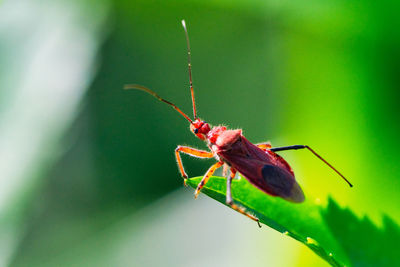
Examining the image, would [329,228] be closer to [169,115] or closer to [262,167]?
[262,167]

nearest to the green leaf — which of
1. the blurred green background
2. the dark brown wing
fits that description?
the blurred green background

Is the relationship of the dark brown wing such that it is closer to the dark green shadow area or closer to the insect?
the insect

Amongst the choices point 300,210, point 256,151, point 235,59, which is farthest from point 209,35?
point 300,210

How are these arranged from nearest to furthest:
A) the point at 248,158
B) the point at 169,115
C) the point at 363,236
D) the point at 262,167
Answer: the point at 363,236, the point at 262,167, the point at 248,158, the point at 169,115

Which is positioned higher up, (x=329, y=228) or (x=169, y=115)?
(x=329, y=228)

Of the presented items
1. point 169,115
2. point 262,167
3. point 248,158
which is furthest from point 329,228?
point 169,115

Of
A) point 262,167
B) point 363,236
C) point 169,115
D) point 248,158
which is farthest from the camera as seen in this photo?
point 169,115

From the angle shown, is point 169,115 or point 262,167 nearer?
point 262,167

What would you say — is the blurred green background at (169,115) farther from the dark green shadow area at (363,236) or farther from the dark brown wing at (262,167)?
the dark brown wing at (262,167)
